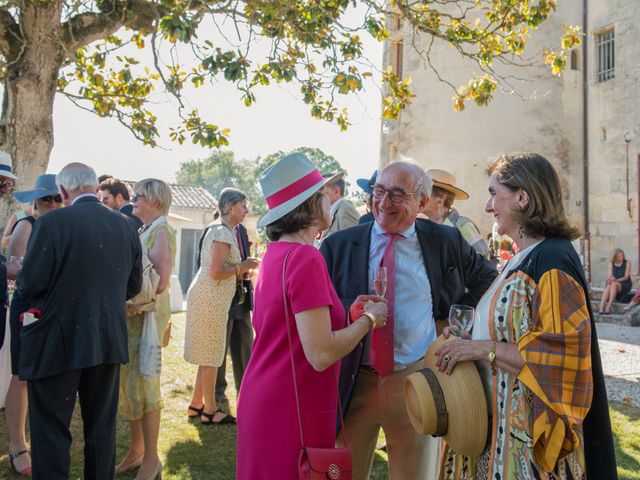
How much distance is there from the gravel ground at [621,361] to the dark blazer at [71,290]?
225 inches

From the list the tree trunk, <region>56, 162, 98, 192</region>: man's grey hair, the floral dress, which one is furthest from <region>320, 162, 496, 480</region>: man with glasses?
the tree trunk

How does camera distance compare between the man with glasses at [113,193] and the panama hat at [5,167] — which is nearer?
the panama hat at [5,167]

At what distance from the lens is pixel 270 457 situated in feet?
7.79

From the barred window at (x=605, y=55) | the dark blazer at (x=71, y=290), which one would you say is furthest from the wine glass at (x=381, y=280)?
the barred window at (x=605, y=55)

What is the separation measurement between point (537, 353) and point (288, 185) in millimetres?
1208

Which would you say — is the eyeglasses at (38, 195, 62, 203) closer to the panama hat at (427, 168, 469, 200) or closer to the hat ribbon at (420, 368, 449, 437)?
the panama hat at (427, 168, 469, 200)

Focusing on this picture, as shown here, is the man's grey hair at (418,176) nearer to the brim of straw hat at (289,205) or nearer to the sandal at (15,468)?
the brim of straw hat at (289,205)

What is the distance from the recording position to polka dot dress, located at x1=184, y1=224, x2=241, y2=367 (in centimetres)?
561

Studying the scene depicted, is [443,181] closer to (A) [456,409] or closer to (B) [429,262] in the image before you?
(B) [429,262]

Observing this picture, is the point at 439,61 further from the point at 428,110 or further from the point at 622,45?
the point at 622,45

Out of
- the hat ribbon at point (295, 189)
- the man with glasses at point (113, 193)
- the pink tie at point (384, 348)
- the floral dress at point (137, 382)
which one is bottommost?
the floral dress at point (137, 382)

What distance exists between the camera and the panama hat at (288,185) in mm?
2557

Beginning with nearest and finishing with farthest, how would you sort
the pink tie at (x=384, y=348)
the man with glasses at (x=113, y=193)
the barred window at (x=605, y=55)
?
1. the pink tie at (x=384, y=348)
2. the man with glasses at (x=113, y=193)
3. the barred window at (x=605, y=55)

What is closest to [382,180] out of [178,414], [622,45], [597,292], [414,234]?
[414,234]
